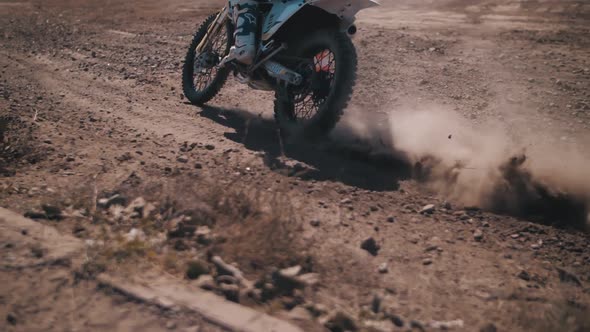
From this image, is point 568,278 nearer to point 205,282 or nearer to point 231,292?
point 231,292

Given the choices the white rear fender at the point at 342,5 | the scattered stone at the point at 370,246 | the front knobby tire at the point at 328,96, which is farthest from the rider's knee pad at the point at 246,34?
the scattered stone at the point at 370,246

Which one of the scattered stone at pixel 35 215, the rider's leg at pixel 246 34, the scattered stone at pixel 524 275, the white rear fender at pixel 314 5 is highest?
the white rear fender at pixel 314 5

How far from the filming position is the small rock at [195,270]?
9.87 ft

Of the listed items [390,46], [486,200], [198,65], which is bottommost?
[486,200]

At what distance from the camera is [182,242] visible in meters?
3.39

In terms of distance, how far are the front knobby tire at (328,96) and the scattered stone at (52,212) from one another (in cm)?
226

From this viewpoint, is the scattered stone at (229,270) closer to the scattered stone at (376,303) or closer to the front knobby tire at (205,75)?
the scattered stone at (376,303)

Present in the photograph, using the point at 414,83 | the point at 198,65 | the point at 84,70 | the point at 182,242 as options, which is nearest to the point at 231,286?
the point at 182,242

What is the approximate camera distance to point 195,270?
3.02 metres

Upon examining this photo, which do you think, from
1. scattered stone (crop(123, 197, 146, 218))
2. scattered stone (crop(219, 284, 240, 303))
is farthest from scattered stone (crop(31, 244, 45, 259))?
scattered stone (crop(219, 284, 240, 303))

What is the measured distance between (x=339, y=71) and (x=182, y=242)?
7.18 feet

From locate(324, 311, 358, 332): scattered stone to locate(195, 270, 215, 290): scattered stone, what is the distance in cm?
65

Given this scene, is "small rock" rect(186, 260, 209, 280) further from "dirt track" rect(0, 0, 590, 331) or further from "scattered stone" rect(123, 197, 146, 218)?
"scattered stone" rect(123, 197, 146, 218)

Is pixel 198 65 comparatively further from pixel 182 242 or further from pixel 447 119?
pixel 182 242
